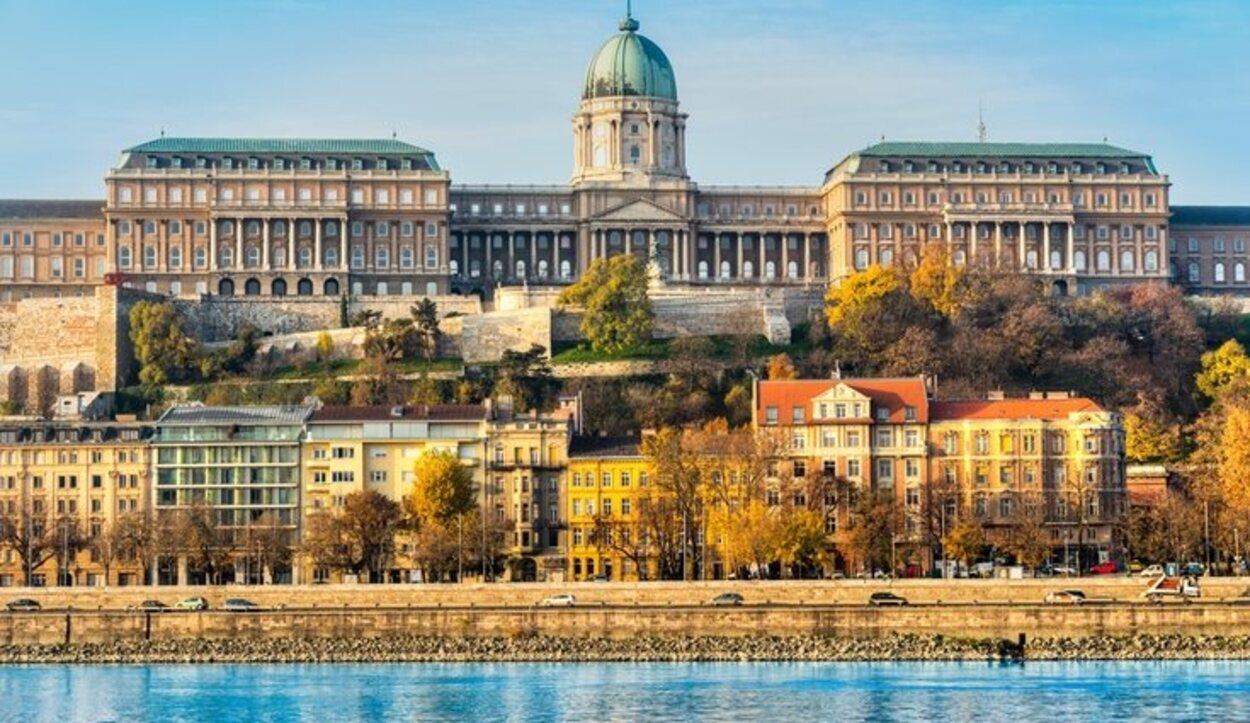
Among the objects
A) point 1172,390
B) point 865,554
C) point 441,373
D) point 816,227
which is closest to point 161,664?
point 865,554

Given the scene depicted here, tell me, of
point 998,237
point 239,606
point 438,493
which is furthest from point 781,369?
point 239,606

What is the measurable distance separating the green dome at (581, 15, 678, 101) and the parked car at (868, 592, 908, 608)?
81299 mm

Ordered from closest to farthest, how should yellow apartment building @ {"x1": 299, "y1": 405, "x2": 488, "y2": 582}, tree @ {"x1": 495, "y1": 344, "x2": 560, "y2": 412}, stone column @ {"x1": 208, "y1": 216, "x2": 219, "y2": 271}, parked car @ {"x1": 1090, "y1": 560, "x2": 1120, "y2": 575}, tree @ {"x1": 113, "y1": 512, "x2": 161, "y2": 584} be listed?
parked car @ {"x1": 1090, "y1": 560, "x2": 1120, "y2": 575}
tree @ {"x1": 113, "y1": 512, "x2": 161, "y2": 584}
yellow apartment building @ {"x1": 299, "y1": 405, "x2": 488, "y2": 582}
tree @ {"x1": 495, "y1": 344, "x2": 560, "y2": 412}
stone column @ {"x1": 208, "y1": 216, "x2": 219, "y2": 271}

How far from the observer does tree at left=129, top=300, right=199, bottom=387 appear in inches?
5477

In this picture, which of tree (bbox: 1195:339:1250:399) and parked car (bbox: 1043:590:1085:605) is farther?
tree (bbox: 1195:339:1250:399)

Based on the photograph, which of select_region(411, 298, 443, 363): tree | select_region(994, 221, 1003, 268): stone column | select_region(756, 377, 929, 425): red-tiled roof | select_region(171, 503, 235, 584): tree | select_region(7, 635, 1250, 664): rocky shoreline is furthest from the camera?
select_region(994, 221, 1003, 268): stone column

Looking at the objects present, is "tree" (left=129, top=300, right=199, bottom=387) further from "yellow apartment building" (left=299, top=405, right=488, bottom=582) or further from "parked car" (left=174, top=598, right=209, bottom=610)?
"parked car" (left=174, top=598, right=209, bottom=610)

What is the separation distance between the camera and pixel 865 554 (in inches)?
4082

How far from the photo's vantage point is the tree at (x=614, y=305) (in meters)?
141

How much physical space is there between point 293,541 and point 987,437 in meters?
25.4

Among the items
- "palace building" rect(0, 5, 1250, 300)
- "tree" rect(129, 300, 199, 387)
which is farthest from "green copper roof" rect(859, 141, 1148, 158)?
"tree" rect(129, 300, 199, 387)

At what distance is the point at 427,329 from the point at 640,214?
2756 centimetres

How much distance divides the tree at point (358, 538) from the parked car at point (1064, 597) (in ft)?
82.5

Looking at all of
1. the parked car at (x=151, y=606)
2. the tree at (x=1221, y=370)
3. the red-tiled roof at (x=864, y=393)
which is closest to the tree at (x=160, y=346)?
the red-tiled roof at (x=864, y=393)
